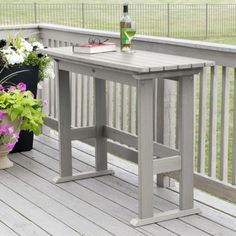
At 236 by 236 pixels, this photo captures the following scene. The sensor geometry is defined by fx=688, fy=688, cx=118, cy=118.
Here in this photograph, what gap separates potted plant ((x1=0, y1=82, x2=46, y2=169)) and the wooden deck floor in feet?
0.62

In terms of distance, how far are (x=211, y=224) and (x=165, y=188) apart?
0.71m

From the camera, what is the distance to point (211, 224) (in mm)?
3730

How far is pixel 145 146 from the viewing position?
12.0 ft

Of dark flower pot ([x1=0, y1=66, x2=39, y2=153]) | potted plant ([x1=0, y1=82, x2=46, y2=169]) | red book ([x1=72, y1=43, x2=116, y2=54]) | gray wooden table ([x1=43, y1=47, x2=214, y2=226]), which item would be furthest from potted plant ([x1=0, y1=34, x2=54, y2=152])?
red book ([x1=72, y1=43, x2=116, y2=54])

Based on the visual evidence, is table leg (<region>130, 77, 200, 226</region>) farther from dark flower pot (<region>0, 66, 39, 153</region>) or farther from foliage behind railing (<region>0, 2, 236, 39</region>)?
foliage behind railing (<region>0, 2, 236, 39</region>)

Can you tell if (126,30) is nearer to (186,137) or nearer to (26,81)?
(186,137)

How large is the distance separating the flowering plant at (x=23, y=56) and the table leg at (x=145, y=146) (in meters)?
1.73

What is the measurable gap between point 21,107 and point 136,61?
1393 mm

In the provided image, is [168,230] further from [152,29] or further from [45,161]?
[152,29]

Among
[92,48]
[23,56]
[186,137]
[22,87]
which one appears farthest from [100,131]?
[186,137]

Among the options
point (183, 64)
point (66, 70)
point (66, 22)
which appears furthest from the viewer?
point (66, 22)

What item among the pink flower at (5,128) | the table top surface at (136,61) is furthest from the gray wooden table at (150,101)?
the pink flower at (5,128)

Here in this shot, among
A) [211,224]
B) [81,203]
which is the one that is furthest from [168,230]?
[81,203]

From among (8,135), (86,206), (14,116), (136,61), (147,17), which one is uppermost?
(136,61)
